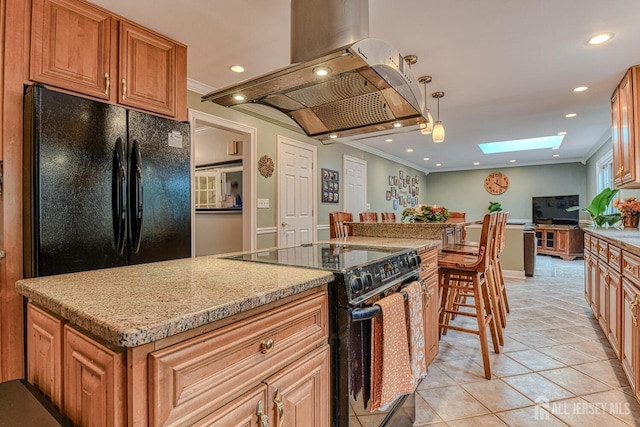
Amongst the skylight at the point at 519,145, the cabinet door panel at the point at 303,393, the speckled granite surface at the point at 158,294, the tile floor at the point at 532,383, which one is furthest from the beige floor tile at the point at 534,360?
the skylight at the point at 519,145

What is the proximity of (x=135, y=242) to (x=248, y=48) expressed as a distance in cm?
171

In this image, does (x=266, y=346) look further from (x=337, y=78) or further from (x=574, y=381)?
(x=574, y=381)

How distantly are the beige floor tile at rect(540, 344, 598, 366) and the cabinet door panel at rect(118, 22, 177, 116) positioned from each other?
3458 millimetres

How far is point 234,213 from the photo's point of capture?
441 centimetres

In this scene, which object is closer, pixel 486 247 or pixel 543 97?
pixel 486 247

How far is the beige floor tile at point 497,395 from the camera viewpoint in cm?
192

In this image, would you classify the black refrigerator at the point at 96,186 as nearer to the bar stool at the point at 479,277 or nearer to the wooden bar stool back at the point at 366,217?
the bar stool at the point at 479,277

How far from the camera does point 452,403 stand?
1.95 metres

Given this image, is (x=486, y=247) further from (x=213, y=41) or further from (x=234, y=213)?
(x=234, y=213)

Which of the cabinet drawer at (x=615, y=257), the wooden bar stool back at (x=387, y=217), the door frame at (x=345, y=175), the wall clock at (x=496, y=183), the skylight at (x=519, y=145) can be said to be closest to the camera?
the cabinet drawer at (x=615, y=257)

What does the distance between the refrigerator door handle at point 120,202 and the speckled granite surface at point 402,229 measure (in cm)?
189

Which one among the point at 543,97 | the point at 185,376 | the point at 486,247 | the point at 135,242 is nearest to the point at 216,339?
the point at 185,376

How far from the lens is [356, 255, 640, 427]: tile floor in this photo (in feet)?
5.88

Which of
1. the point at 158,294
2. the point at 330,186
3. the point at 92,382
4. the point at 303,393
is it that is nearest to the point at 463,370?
the point at 303,393
